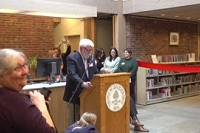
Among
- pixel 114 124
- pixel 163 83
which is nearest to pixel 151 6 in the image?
pixel 163 83

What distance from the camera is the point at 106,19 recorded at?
9773 mm

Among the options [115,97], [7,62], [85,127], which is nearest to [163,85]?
[115,97]

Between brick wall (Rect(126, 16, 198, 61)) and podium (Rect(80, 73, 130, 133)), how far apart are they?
4794mm

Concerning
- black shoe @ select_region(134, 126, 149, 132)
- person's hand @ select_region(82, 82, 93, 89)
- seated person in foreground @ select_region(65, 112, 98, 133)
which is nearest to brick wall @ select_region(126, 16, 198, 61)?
black shoe @ select_region(134, 126, 149, 132)

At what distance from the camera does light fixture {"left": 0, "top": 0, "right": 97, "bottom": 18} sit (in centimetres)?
594

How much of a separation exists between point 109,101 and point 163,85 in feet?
18.7

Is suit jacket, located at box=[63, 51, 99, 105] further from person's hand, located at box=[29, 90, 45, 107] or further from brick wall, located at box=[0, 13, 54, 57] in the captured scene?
brick wall, located at box=[0, 13, 54, 57]

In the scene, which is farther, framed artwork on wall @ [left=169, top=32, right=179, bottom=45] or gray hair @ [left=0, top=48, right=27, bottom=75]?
framed artwork on wall @ [left=169, top=32, right=179, bottom=45]

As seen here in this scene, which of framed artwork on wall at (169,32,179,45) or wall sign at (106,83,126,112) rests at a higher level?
framed artwork on wall at (169,32,179,45)

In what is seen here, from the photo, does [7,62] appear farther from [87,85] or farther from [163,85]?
[163,85]

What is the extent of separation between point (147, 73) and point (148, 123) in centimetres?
253

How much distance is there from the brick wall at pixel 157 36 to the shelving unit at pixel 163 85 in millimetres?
607

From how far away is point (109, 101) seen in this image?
374cm

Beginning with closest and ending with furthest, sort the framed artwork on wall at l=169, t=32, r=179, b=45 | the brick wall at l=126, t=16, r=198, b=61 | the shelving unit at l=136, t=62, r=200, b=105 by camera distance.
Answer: the shelving unit at l=136, t=62, r=200, b=105 → the brick wall at l=126, t=16, r=198, b=61 → the framed artwork on wall at l=169, t=32, r=179, b=45
